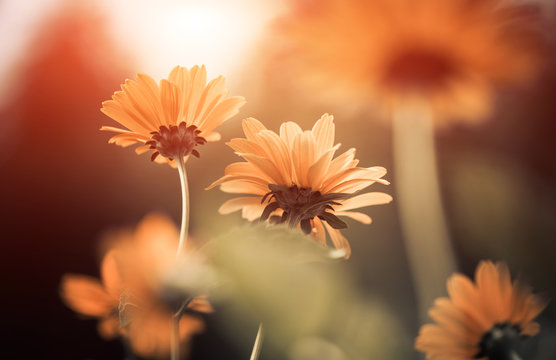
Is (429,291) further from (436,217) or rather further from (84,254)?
(84,254)

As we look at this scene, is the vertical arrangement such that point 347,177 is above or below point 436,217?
below

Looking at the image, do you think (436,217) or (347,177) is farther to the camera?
(436,217)

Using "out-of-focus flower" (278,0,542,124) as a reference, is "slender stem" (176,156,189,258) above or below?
below

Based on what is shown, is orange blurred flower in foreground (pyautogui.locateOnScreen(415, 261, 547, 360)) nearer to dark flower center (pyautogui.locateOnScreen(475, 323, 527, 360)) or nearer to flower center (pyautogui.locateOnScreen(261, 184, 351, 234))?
dark flower center (pyautogui.locateOnScreen(475, 323, 527, 360))

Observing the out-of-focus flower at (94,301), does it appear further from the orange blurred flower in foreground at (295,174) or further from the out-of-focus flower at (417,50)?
the out-of-focus flower at (417,50)

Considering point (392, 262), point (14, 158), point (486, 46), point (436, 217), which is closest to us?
point (486, 46)

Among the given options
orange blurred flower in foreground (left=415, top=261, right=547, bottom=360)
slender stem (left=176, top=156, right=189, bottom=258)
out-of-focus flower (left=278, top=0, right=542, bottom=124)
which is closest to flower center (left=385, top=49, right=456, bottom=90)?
out-of-focus flower (left=278, top=0, right=542, bottom=124)

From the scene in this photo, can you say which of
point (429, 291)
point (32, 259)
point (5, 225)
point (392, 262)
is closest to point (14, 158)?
point (5, 225)

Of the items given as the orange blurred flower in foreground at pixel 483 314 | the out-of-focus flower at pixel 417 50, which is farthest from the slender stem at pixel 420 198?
the orange blurred flower in foreground at pixel 483 314
